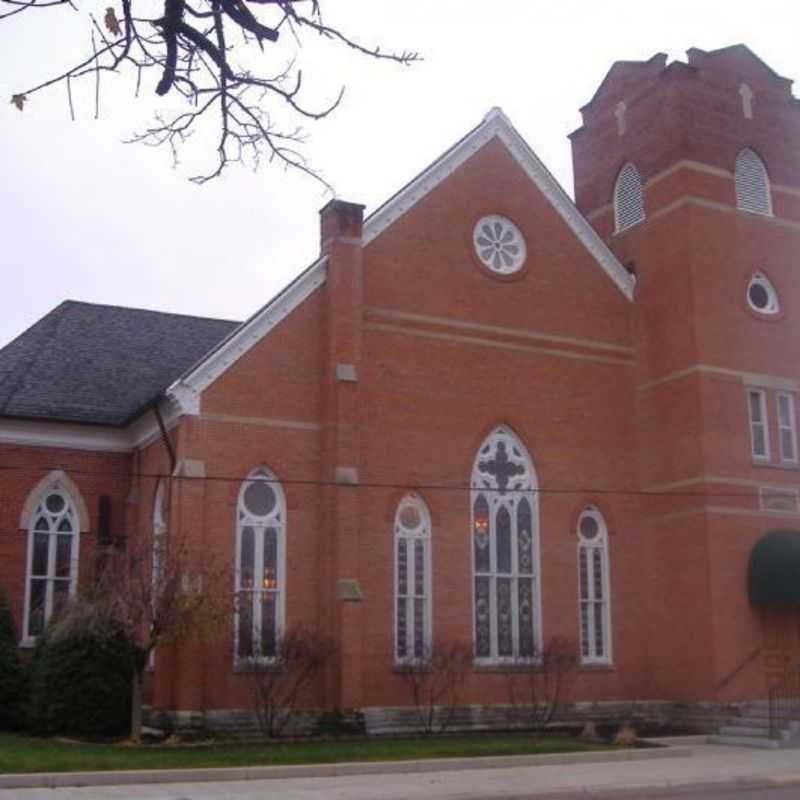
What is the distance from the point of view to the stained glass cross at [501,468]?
26.0m

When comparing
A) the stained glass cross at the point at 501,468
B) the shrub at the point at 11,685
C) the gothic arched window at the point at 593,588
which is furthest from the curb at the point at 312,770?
the stained glass cross at the point at 501,468

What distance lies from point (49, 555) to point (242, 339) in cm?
633

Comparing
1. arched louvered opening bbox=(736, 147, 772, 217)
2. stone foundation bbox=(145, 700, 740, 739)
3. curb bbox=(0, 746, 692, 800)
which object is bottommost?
curb bbox=(0, 746, 692, 800)

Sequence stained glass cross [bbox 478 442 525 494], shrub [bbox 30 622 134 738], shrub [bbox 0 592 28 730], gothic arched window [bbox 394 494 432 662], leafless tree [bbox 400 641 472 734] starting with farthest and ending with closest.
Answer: stained glass cross [bbox 478 442 525 494] < gothic arched window [bbox 394 494 432 662] < leafless tree [bbox 400 641 472 734] < shrub [bbox 0 592 28 730] < shrub [bbox 30 622 134 738]

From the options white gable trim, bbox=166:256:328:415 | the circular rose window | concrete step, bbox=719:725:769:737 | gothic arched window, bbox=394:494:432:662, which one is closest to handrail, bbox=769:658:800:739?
concrete step, bbox=719:725:769:737

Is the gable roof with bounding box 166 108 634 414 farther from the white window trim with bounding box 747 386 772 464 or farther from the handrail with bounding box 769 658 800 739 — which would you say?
the handrail with bounding box 769 658 800 739

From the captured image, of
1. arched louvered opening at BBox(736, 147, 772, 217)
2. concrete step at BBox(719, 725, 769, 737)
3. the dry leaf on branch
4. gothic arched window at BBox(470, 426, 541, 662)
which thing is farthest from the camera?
arched louvered opening at BBox(736, 147, 772, 217)

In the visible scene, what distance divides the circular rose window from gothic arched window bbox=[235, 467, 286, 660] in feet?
23.6

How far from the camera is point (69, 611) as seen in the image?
21297 mm

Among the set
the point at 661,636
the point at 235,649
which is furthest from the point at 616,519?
the point at 235,649

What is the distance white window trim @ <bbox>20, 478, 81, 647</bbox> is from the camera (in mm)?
25078

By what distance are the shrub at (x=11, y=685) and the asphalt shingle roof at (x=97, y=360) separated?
5.05 meters

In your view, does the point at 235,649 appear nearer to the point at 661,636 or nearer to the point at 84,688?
the point at 84,688

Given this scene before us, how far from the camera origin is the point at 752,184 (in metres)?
29.1
